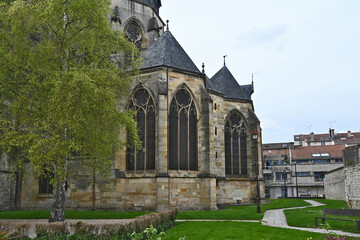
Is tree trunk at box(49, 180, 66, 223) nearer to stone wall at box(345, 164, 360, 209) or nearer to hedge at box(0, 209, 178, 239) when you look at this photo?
hedge at box(0, 209, 178, 239)

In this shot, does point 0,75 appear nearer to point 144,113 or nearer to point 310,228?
point 144,113

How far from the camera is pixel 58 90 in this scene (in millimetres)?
13172

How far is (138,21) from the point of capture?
3134 centimetres

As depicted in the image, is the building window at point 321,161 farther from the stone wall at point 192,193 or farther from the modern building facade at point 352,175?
the stone wall at point 192,193

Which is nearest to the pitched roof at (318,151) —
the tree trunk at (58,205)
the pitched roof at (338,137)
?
the pitched roof at (338,137)

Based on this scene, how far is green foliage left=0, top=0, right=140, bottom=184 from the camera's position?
1335 centimetres

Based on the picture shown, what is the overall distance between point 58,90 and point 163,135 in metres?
8.87

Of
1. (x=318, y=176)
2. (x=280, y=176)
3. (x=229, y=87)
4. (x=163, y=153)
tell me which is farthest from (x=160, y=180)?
(x=318, y=176)

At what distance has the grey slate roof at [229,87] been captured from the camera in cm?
3102

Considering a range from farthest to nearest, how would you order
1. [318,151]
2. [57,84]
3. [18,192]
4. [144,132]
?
1. [318,151]
2. [18,192]
3. [144,132]
4. [57,84]

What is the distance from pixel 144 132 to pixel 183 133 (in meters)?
2.65

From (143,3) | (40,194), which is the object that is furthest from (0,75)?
(143,3)

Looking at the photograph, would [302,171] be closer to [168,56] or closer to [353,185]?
[353,185]

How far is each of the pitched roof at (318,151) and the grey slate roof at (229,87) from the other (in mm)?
39149
